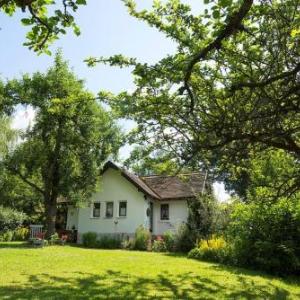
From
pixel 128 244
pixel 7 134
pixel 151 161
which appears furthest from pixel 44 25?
pixel 7 134

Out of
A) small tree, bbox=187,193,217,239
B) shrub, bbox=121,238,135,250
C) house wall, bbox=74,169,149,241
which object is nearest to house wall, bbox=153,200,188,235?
house wall, bbox=74,169,149,241

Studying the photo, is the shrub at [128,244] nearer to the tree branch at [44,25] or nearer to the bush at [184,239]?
the bush at [184,239]

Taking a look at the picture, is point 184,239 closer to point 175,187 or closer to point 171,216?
point 171,216

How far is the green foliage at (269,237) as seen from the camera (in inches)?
609

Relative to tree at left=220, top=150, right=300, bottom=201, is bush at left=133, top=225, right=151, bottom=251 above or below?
below

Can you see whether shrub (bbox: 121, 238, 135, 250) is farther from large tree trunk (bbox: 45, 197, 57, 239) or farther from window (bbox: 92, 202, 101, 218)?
window (bbox: 92, 202, 101, 218)

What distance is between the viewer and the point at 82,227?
108ft

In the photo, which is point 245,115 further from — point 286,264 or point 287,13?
point 286,264

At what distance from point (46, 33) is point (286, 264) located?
13.1 metres

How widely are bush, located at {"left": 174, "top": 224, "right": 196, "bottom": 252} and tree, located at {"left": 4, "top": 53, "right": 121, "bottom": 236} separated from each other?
7.31 meters

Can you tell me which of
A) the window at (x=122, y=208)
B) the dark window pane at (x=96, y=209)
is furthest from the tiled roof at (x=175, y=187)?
the dark window pane at (x=96, y=209)

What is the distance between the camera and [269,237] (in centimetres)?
1628

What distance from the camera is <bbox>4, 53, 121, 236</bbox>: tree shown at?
2791 cm

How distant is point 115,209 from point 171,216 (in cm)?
443
